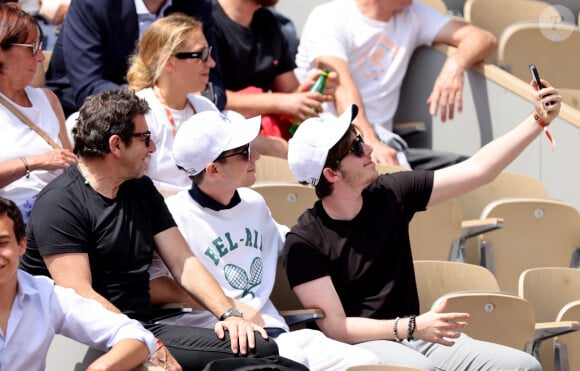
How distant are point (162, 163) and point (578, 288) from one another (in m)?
1.82

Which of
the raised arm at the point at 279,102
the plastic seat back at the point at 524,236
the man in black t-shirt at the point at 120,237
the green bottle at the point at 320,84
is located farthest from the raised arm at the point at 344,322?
the green bottle at the point at 320,84

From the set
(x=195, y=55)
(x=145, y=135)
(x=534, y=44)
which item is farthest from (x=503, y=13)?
(x=145, y=135)

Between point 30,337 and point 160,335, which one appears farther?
point 160,335

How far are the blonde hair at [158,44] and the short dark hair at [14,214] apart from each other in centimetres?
208

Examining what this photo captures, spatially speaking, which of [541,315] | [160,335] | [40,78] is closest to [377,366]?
[160,335]

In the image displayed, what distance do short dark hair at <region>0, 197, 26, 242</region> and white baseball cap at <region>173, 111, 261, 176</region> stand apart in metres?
1.19

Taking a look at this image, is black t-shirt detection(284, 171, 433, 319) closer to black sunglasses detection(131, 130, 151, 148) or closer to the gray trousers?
the gray trousers

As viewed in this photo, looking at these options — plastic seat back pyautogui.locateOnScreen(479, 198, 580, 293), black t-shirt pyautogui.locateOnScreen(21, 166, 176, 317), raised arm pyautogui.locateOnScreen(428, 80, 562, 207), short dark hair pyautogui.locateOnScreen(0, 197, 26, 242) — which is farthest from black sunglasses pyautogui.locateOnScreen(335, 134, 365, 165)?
short dark hair pyautogui.locateOnScreen(0, 197, 26, 242)

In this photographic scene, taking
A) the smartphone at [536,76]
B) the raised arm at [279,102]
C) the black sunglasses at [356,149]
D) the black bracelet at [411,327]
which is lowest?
the raised arm at [279,102]

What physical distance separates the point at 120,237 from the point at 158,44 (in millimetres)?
1495

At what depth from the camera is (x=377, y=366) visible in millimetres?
3691

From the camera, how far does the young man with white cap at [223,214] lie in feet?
14.9

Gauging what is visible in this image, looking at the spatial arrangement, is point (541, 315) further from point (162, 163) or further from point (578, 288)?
point (162, 163)

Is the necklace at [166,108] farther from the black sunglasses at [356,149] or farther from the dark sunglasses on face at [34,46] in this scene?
the black sunglasses at [356,149]
